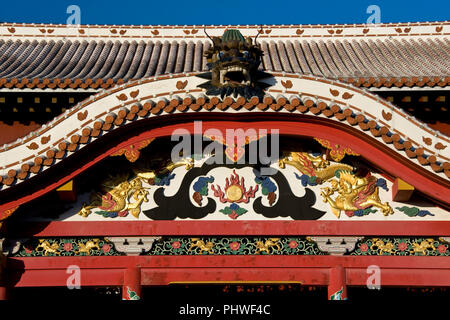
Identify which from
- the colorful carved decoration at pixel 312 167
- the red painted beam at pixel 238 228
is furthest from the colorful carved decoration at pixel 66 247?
the colorful carved decoration at pixel 312 167

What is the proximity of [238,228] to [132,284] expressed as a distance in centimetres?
148

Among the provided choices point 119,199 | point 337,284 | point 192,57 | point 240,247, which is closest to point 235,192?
point 240,247

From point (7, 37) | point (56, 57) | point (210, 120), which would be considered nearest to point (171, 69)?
point (56, 57)

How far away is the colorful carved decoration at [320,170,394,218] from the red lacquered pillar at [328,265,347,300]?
0.73 meters

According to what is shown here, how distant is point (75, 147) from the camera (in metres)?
7.95

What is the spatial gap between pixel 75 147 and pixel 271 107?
2.44m

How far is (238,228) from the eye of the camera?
328 inches

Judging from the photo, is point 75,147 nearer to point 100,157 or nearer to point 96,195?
point 100,157

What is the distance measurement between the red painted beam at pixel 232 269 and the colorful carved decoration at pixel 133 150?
4.14 feet

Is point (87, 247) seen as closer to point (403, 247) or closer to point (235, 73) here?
point (235, 73)

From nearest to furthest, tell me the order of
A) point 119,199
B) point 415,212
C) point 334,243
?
1. point 334,243
2. point 415,212
3. point 119,199

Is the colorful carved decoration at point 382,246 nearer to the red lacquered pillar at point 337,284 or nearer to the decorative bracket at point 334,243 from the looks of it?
the decorative bracket at point 334,243

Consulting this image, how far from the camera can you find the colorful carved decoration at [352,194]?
8.47 m
